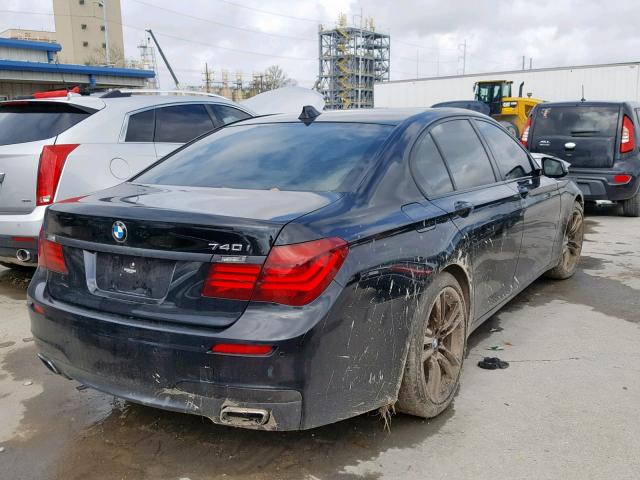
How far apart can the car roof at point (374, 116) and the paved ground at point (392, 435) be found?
1518 mm

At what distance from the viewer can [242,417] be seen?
2.33 m

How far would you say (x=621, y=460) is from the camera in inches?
104

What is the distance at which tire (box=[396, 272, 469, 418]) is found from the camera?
9.13 ft

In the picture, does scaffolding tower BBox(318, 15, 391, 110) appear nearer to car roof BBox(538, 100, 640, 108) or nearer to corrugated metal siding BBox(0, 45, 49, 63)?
corrugated metal siding BBox(0, 45, 49, 63)

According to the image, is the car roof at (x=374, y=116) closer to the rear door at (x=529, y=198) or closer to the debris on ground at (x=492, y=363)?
the rear door at (x=529, y=198)

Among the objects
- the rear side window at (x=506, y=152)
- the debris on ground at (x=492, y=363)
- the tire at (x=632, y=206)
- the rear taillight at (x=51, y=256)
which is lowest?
the debris on ground at (x=492, y=363)

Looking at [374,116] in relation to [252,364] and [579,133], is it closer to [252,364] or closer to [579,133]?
[252,364]

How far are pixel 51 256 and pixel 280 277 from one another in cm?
121

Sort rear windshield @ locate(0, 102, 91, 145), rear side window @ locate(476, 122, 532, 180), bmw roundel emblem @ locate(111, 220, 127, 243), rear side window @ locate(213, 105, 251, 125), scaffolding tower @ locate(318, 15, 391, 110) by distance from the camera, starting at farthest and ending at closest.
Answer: scaffolding tower @ locate(318, 15, 391, 110) → rear side window @ locate(213, 105, 251, 125) → rear windshield @ locate(0, 102, 91, 145) → rear side window @ locate(476, 122, 532, 180) → bmw roundel emblem @ locate(111, 220, 127, 243)

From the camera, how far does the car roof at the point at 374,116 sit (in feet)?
11.1

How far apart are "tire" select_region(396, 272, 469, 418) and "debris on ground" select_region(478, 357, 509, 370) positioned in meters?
0.49

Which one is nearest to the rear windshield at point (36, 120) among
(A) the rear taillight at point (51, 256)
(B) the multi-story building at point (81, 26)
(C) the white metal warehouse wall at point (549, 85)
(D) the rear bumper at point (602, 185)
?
(A) the rear taillight at point (51, 256)

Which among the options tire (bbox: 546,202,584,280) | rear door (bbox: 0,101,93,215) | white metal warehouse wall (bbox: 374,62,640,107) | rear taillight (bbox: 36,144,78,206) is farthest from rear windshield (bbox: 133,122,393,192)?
white metal warehouse wall (bbox: 374,62,640,107)

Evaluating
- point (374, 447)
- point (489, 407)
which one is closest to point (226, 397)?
point (374, 447)
